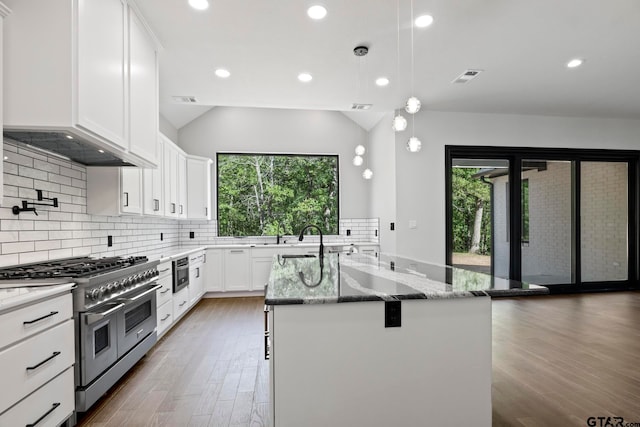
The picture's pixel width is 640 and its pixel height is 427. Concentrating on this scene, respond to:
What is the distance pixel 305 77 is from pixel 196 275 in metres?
3.00

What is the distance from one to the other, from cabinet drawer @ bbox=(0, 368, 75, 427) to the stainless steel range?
9 centimetres

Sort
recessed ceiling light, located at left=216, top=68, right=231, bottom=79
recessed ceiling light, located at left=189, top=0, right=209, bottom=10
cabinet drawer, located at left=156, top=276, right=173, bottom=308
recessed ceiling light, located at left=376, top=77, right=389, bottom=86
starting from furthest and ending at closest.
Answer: recessed ceiling light, located at left=376, top=77, right=389, bottom=86 < recessed ceiling light, located at left=216, top=68, right=231, bottom=79 < cabinet drawer, located at left=156, top=276, right=173, bottom=308 < recessed ceiling light, located at left=189, top=0, right=209, bottom=10

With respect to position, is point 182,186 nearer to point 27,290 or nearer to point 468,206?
point 27,290

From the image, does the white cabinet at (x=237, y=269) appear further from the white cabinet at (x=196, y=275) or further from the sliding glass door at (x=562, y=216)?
the sliding glass door at (x=562, y=216)

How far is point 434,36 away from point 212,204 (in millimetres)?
4337

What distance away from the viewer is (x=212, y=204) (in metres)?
5.94

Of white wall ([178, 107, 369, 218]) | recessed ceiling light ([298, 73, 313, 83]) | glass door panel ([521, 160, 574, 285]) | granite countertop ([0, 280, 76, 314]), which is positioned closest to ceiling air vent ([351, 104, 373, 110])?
recessed ceiling light ([298, 73, 313, 83])

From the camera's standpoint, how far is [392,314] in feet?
5.18

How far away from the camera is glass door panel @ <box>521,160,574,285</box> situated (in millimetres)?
5379

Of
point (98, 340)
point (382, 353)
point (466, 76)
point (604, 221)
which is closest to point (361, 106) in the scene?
point (466, 76)

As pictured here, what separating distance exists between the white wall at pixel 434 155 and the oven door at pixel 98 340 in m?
3.54

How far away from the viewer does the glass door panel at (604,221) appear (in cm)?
555

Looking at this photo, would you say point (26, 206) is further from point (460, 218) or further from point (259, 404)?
point (460, 218)

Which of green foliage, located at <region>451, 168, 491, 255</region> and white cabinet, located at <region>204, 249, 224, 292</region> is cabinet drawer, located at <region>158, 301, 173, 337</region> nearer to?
white cabinet, located at <region>204, 249, 224, 292</region>
